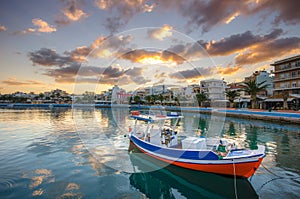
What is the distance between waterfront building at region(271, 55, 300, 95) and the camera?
3794 cm

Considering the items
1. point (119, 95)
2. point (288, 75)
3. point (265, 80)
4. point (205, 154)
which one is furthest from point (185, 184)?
point (265, 80)

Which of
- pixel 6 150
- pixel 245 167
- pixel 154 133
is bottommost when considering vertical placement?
pixel 6 150

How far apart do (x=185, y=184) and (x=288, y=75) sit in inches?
1808

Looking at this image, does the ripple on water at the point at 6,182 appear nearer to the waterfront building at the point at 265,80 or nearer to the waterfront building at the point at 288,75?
the waterfront building at the point at 288,75

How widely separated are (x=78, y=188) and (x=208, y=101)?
60.3m

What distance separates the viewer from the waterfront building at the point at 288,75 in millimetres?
37938

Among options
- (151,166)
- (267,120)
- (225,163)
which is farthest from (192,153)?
(267,120)

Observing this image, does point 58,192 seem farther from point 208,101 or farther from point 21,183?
point 208,101

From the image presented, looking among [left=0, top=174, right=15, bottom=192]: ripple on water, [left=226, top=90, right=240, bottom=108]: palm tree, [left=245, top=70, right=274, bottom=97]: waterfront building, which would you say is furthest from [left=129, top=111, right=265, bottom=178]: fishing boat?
[left=245, top=70, right=274, bottom=97]: waterfront building

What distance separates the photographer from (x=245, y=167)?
7055mm

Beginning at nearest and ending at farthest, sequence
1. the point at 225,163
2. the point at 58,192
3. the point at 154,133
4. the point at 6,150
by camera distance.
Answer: the point at 58,192, the point at 225,163, the point at 154,133, the point at 6,150

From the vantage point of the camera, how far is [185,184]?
7.52 meters

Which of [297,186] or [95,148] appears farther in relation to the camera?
[95,148]

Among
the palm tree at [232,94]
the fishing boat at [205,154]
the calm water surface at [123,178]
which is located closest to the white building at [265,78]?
the palm tree at [232,94]
